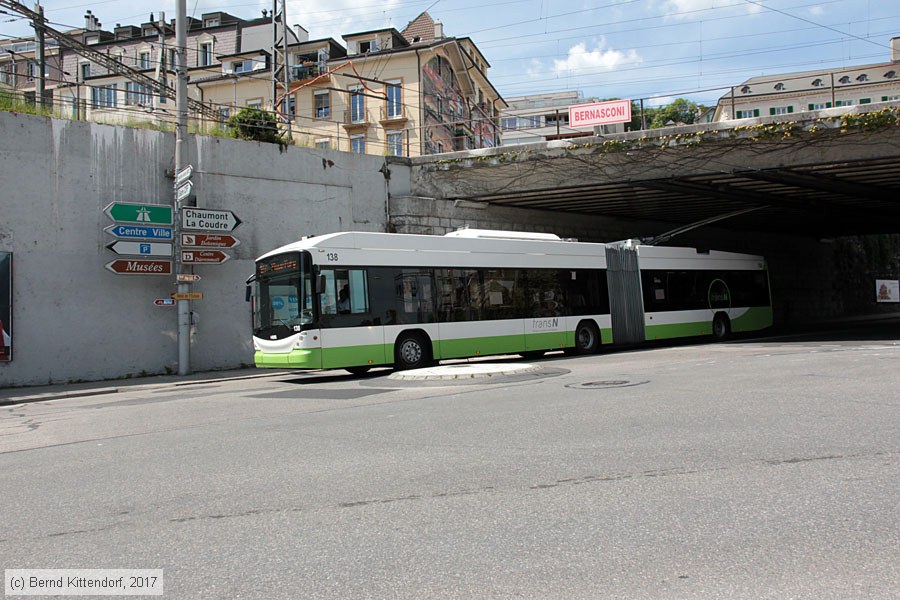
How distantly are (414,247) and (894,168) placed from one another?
1514 centimetres

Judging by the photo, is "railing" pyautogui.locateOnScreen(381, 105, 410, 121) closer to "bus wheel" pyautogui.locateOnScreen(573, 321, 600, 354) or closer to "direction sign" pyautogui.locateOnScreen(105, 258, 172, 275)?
"bus wheel" pyautogui.locateOnScreen(573, 321, 600, 354)

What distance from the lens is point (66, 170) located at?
18.2 m

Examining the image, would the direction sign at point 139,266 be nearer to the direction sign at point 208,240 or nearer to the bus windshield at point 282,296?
the direction sign at point 208,240

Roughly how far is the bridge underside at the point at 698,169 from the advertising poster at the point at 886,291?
2716cm

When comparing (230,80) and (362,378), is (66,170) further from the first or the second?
(230,80)

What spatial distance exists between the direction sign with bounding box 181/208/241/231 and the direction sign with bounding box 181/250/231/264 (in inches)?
24.5

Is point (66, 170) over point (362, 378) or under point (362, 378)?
over

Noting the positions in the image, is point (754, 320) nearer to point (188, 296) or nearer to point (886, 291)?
point (188, 296)

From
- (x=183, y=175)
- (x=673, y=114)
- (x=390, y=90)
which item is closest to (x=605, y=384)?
(x=183, y=175)

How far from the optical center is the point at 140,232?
61.4 feet

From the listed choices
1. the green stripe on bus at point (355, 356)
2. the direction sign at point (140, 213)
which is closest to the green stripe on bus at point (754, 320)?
the green stripe on bus at point (355, 356)

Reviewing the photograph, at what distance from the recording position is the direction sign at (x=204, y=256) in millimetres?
19141

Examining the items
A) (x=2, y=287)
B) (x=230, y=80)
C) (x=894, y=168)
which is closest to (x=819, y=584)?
(x=2, y=287)

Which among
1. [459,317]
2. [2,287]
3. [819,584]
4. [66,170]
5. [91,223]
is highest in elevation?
[66,170]
